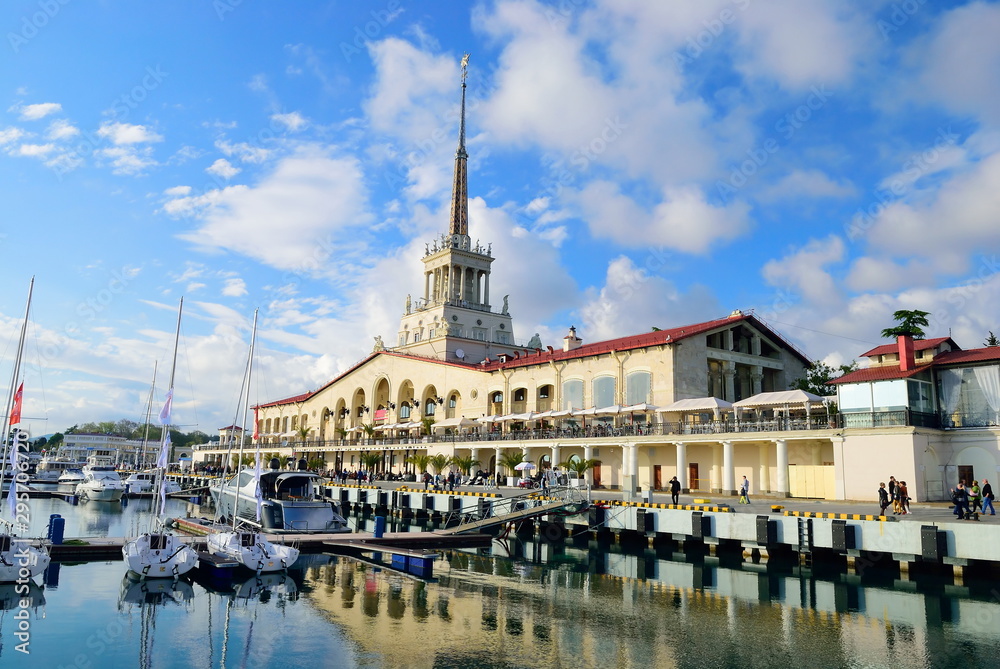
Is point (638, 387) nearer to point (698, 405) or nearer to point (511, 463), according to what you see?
point (698, 405)

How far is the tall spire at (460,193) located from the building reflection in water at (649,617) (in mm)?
74312

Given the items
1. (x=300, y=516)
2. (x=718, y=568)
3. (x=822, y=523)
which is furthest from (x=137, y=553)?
(x=822, y=523)

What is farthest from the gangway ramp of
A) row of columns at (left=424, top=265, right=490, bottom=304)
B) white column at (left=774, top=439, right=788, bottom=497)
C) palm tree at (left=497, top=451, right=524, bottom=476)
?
row of columns at (left=424, top=265, right=490, bottom=304)

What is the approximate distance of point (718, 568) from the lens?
28.8 m

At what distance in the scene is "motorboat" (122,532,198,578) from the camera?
23875mm

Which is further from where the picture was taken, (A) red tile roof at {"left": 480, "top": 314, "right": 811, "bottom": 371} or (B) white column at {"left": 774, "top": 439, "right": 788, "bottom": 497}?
(A) red tile roof at {"left": 480, "top": 314, "right": 811, "bottom": 371}

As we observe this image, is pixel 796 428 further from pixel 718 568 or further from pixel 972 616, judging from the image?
pixel 972 616

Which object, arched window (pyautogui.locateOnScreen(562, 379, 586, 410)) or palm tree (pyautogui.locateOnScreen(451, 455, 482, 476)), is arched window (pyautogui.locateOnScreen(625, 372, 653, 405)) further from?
palm tree (pyautogui.locateOnScreen(451, 455, 482, 476))

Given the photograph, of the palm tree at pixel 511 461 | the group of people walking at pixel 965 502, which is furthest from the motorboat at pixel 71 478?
the group of people walking at pixel 965 502

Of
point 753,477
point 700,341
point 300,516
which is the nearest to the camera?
point 300,516

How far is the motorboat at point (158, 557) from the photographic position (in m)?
23.9

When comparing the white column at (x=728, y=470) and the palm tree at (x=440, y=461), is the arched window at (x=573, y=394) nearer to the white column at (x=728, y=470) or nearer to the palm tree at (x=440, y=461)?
the palm tree at (x=440, y=461)

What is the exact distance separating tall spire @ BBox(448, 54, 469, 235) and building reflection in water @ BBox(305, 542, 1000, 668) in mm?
74312

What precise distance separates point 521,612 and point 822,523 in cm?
1318
